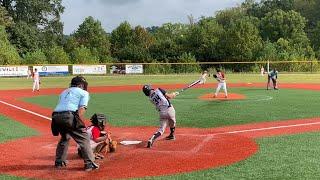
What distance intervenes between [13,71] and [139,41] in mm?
36515

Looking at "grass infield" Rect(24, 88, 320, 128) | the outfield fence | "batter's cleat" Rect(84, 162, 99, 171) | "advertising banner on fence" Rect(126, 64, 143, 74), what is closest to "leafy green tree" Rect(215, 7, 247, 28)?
the outfield fence

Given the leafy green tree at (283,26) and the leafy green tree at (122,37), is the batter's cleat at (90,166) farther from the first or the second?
the leafy green tree at (122,37)

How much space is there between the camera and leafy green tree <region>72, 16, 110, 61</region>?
87.9 metres

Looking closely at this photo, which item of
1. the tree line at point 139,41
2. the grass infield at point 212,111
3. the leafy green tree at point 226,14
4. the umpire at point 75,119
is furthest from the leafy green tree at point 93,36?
the umpire at point 75,119

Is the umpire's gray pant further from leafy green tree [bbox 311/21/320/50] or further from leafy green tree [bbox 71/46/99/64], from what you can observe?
leafy green tree [bbox 311/21/320/50]

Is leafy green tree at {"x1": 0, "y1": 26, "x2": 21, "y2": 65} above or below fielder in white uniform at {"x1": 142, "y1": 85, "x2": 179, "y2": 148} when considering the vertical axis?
above

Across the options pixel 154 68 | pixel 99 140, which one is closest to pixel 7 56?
pixel 154 68

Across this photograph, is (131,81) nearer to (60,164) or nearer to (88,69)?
(88,69)

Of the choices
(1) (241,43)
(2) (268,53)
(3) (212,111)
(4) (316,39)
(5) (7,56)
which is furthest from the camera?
(4) (316,39)

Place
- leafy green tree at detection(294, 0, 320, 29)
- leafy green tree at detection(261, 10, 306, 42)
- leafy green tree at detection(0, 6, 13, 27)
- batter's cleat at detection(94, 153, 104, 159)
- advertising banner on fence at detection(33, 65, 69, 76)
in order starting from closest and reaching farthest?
batter's cleat at detection(94, 153, 104, 159) < advertising banner on fence at detection(33, 65, 69, 76) < leafy green tree at detection(0, 6, 13, 27) < leafy green tree at detection(261, 10, 306, 42) < leafy green tree at detection(294, 0, 320, 29)

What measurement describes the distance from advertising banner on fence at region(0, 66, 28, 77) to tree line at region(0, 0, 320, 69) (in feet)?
22.6

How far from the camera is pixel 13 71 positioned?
194 feet

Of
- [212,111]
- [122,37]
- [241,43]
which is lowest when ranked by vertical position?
[212,111]

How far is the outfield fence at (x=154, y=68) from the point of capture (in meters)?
61.2
